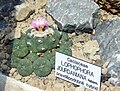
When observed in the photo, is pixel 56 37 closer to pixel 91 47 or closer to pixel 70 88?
pixel 91 47

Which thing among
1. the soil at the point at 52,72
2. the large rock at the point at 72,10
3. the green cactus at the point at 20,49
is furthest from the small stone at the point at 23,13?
the green cactus at the point at 20,49

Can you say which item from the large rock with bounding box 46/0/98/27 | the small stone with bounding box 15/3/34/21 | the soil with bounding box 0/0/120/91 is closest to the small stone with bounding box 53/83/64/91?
the soil with bounding box 0/0/120/91

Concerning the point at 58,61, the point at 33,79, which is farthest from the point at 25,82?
the point at 58,61

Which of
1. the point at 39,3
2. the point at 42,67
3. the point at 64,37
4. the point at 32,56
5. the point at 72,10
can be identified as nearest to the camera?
the point at 42,67

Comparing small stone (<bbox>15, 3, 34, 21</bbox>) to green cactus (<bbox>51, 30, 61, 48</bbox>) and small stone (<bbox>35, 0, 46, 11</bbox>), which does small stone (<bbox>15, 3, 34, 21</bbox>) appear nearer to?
small stone (<bbox>35, 0, 46, 11</bbox>)

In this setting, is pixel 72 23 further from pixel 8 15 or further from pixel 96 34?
pixel 8 15

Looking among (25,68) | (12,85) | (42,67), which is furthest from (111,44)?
(12,85)
